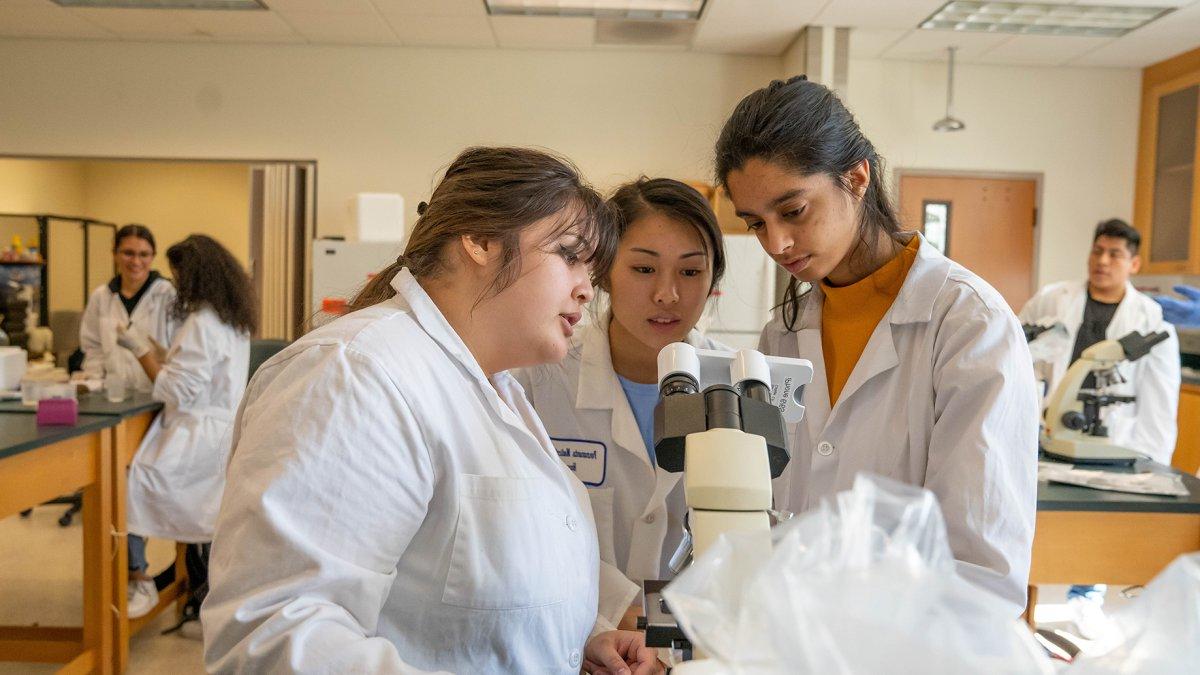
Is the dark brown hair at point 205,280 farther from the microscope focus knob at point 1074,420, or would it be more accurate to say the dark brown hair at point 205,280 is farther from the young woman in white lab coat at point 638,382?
the microscope focus knob at point 1074,420

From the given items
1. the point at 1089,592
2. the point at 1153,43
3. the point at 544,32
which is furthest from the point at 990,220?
the point at 544,32

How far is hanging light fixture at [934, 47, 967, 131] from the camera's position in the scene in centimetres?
480

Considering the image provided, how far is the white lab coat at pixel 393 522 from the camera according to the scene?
2.36ft

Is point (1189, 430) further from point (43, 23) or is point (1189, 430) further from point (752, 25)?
point (43, 23)

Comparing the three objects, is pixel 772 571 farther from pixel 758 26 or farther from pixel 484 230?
pixel 758 26

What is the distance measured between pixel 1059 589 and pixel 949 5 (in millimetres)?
2768

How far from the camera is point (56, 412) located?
2449 millimetres

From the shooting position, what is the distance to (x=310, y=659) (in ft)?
2.29

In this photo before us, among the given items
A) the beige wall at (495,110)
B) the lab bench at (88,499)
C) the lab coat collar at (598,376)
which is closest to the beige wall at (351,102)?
the beige wall at (495,110)

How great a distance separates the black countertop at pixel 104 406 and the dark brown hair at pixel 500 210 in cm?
209

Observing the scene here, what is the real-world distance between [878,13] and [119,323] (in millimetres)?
3902

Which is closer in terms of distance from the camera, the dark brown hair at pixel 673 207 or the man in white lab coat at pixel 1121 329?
the dark brown hair at pixel 673 207

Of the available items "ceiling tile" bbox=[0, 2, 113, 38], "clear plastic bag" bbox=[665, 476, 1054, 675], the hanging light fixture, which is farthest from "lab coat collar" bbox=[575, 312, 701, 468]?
"ceiling tile" bbox=[0, 2, 113, 38]

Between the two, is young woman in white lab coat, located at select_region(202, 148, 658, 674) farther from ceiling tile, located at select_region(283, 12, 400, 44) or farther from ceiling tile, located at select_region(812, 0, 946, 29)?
ceiling tile, located at select_region(283, 12, 400, 44)
